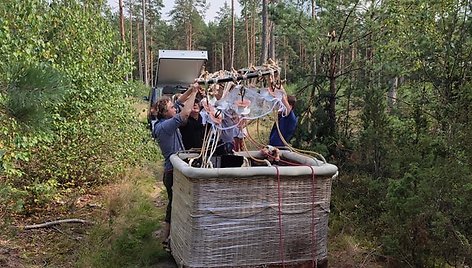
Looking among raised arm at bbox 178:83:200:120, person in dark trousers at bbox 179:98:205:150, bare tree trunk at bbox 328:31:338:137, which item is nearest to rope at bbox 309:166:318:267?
raised arm at bbox 178:83:200:120

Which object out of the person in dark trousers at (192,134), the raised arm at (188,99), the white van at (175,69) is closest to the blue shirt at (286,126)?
the person in dark trousers at (192,134)

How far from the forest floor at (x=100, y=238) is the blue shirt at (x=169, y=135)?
1.03m

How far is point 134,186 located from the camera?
717 cm

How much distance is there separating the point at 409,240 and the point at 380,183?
4.92ft

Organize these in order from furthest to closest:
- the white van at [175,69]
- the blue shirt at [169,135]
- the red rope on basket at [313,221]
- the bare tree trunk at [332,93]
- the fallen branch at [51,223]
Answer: the white van at [175,69] → the bare tree trunk at [332,93] → the fallen branch at [51,223] → the blue shirt at [169,135] → the red rope on basket at [313,221]

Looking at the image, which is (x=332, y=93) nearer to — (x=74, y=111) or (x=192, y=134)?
(x=192, y=134)

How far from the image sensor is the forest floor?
4.30 metres

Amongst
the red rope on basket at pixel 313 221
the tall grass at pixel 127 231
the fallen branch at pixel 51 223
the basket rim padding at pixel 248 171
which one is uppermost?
the basket rim padding at pixel 248 171

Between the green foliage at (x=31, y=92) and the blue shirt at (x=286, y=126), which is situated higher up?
the green foliage at (x=31, y=92)

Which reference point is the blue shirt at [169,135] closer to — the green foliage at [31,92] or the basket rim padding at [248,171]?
the basket rim padding at [248,171]

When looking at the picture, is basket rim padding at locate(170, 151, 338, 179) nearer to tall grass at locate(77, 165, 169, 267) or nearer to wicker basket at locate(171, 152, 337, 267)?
wicker basket at locate(171, 152, 337, 267)

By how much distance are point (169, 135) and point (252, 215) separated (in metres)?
1.42

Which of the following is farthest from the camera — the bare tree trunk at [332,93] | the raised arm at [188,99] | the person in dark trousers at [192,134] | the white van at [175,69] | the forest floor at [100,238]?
the white van at [175,69]

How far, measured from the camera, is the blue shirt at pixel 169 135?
13.0 ft
